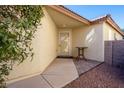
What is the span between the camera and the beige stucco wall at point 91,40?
11.1m

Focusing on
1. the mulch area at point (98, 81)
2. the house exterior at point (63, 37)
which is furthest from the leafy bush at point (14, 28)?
the mulch area at point (98, 81)

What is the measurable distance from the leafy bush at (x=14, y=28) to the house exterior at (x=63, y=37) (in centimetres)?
237

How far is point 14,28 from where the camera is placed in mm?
3139

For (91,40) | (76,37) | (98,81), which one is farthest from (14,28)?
(76,37)

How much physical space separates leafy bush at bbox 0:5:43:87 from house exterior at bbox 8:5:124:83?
237 cm

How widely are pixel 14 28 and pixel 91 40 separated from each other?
932 centimetres

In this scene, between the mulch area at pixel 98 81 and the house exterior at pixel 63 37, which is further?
the house exterior at pixel 63 37

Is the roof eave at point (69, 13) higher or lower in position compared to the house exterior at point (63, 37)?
higher

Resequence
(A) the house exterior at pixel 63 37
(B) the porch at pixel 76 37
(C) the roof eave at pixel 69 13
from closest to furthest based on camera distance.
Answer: (A) the house exterior at pixel 63 37 → (C) the roof eave at pixel 69 13 → (B) the porch at pixel 76 37

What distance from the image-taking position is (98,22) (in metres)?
11.1

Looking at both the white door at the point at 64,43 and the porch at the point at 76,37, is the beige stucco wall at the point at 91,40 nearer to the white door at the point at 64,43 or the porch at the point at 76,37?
the porch at the point at 76,37
